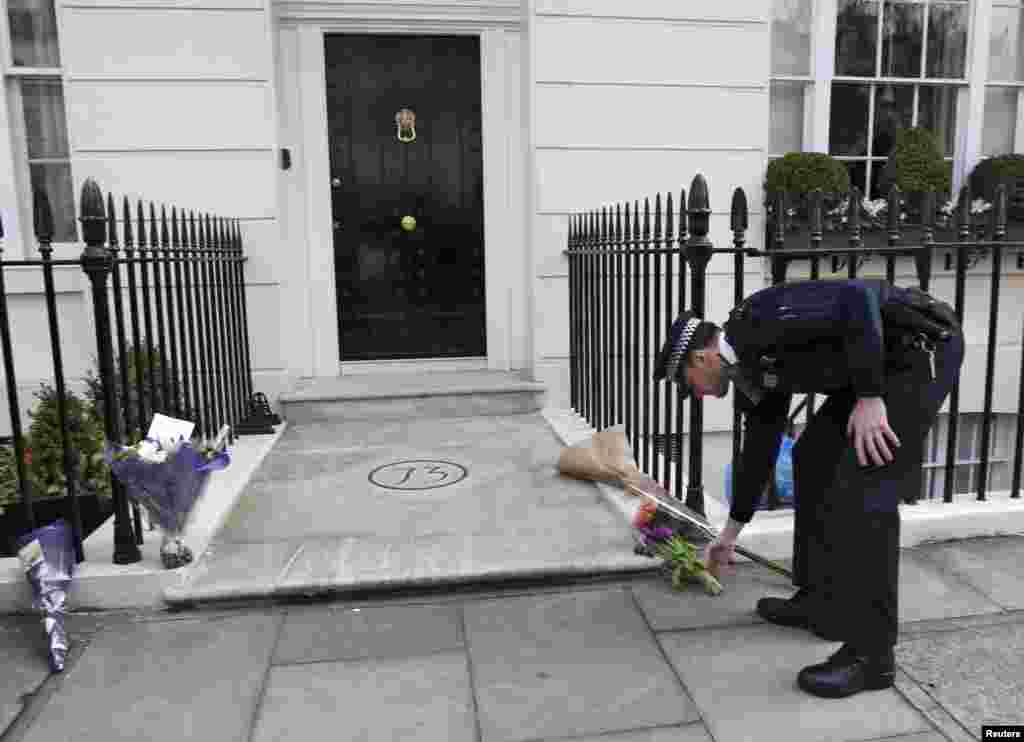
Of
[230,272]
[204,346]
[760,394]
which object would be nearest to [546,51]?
[230,272]

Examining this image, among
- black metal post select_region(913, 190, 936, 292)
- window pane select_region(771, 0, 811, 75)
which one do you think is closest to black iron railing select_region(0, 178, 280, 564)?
black metal post select_region(913, 190, 936, 292)

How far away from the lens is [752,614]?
279 centimetres

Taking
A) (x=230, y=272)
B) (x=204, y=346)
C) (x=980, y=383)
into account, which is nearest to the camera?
(x=204, y=346)

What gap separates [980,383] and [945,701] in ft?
17.0

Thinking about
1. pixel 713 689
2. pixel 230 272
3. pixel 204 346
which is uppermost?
pixel 230 272

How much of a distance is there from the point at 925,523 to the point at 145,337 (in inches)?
161

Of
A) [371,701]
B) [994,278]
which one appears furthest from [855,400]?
[371,701]

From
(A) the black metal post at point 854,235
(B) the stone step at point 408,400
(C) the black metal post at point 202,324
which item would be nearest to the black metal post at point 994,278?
(A) the black metal post at point 854,235

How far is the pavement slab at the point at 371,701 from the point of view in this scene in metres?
2.18

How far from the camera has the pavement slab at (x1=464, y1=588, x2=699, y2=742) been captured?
2.22 metres

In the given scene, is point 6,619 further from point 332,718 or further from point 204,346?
point 204,346

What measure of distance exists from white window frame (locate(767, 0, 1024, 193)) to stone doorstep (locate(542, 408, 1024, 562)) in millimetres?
3777

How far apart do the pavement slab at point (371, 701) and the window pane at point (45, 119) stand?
497 centimetres

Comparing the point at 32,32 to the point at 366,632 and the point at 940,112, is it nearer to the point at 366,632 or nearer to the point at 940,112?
the point at 366,632
